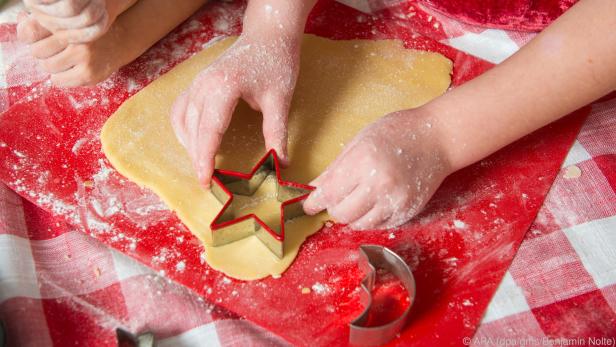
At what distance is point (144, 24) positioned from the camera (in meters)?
1.13

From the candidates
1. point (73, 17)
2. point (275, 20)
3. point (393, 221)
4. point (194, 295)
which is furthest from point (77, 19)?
point (393, 221)

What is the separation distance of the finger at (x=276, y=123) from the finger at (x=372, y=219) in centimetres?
15

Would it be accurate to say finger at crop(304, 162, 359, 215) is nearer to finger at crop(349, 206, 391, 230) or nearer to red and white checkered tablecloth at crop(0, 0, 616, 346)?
finger at crop(349, 206, 391, 230)

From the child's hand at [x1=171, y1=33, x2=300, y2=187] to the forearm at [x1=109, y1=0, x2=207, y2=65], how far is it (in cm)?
18

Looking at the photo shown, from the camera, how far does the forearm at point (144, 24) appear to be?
3.60 ft

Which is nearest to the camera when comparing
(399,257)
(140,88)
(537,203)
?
(399,257)

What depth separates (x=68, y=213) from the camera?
98 centimetres

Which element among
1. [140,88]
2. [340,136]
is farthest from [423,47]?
[140,88]

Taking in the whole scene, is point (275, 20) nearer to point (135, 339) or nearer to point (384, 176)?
point (384, 176)

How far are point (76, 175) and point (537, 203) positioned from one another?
72 centimetres

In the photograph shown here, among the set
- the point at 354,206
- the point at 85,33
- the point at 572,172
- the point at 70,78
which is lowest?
the point at 572,172

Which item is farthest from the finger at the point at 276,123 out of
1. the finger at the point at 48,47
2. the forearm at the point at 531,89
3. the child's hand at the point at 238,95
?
the finger at the point at 48,47

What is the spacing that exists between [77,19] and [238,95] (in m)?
0.25

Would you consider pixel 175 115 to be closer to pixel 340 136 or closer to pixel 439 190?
pixel 340 136
